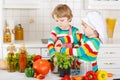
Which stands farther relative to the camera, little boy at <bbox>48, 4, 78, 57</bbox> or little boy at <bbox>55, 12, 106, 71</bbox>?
little boy at <bbox>48, 4, 78, 57</bbox>

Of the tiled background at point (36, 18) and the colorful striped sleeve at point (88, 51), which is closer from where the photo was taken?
the colorful striped sleeve at point (88, 51)

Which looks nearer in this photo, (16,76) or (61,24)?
(16,76)

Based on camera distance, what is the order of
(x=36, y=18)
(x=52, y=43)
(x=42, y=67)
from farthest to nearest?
(x=36, y=18) < (x=52, y=43) < (x=42, y=67)

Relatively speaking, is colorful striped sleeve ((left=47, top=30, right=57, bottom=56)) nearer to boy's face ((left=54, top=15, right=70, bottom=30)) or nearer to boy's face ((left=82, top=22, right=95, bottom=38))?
boy's face ((left=54, top=15, right=70, bottom=30))

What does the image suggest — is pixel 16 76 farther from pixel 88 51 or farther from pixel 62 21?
pixel 62 21

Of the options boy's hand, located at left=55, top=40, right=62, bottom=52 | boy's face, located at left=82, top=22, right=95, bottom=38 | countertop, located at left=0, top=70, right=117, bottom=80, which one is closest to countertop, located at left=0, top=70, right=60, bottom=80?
countertop, located at left=0, top=70, right=117, bottom=80

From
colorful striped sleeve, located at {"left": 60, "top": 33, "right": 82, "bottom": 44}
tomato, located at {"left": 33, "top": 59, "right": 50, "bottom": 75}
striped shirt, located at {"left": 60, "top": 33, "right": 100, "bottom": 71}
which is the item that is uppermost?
colorful striped sleeve, located at {"left": 60, "top": 33, "right": 82, "bottom": 44}

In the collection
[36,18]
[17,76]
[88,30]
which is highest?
[36,18]

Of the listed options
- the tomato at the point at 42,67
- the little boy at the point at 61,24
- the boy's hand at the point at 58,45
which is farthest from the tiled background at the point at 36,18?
the tomato at the point at 42,67

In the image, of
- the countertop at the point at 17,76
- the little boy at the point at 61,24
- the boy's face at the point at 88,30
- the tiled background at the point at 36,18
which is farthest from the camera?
the tiled background at the point at 36,18

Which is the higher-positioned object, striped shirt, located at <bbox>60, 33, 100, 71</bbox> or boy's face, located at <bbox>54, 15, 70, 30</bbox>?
boy's face, located at <bbox>54, 15, 70, 30</bbox>

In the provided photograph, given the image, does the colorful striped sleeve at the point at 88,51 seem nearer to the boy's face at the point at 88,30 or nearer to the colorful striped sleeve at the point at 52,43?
the boy's face at the point at 88,30

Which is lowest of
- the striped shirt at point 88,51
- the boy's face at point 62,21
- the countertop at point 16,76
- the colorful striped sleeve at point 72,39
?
the countertop at point 16,76

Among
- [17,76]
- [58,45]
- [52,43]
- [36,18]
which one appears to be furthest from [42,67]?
[36,18]
